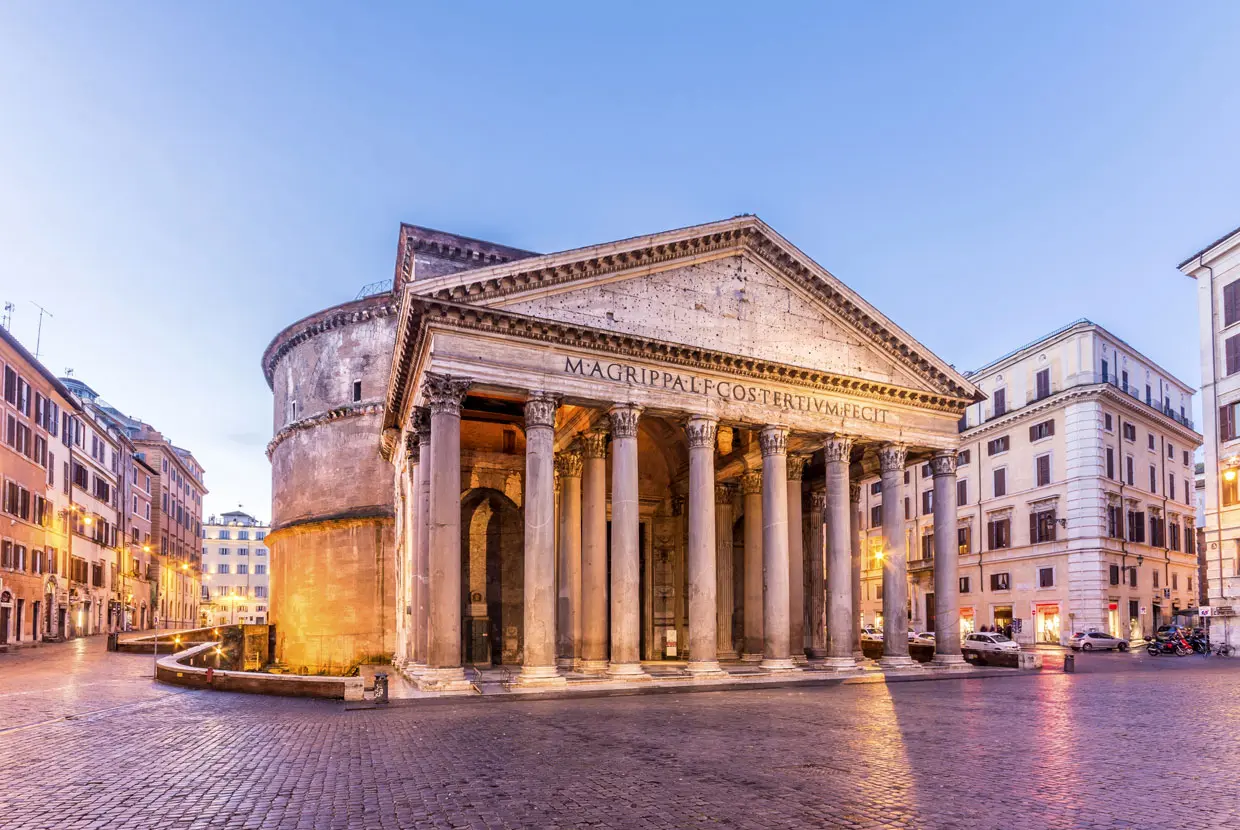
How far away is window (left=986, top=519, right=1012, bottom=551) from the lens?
4959cm

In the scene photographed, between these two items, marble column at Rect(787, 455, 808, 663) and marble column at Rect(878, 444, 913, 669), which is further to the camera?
marble column at Rect(787, 455, 808, 663)

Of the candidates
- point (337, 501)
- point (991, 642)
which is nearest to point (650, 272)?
point (337, 501)

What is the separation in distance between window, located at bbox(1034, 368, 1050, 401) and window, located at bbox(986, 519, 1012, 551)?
6972 mm

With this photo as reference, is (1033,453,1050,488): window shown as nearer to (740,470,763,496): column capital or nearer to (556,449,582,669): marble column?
(740,470,763,496): column capital

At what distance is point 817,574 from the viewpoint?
34594 millimetres

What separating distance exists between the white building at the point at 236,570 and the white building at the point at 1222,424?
A: 367 ft

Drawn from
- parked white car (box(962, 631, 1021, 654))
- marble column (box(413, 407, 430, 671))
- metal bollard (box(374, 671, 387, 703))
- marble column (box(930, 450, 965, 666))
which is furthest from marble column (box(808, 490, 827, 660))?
metal bollard (box(374, 671, 387, 703))

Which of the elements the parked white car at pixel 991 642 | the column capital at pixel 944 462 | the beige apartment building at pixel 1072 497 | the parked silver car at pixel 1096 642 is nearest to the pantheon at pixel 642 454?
the column capital at pixel 944 462

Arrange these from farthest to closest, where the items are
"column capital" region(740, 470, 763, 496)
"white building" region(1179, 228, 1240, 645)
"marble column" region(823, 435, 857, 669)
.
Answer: "white building" region(1179, 228, 1240, 645) < "column capital" region(740, 470, 763, 496) < "marble column" region(823, 435, 857, 669)

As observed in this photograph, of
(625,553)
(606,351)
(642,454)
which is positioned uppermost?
(606,351)

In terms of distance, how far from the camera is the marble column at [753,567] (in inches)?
1174

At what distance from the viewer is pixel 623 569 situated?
917 inches

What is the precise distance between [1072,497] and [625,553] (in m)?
30.8

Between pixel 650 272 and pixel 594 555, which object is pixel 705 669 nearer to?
pixel 594 555
